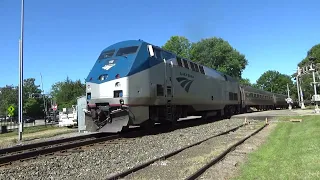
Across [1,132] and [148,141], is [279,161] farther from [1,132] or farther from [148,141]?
[1,132]

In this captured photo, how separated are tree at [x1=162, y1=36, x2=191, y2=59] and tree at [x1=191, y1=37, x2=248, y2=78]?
5.08ft

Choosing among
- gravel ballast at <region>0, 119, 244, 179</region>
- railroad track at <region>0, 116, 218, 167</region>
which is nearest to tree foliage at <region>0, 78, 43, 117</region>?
railroad track at <region>0, 116, 218, 167</region>

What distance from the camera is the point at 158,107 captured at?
1650cm

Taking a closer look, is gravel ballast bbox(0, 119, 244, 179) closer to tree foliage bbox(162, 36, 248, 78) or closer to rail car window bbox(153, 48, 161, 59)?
rail car window bbox(153, 48, 161, 59)

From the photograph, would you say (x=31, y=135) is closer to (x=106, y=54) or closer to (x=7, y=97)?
(x=106, y=54)

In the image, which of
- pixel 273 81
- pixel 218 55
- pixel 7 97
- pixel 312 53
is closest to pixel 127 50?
pixel 218 55

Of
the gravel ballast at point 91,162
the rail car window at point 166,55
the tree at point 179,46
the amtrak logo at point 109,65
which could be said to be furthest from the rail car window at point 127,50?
the tree at point 179,46

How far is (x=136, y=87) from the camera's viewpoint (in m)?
14.4

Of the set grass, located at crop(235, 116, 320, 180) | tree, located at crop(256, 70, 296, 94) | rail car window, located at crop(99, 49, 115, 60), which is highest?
tree, located at crop(256, 70, 296, 94)

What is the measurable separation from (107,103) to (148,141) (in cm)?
275

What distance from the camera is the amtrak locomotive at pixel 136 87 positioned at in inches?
556

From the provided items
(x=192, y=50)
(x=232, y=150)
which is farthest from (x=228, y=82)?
(x=192, y=50)

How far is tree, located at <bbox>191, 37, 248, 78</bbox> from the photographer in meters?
78.7

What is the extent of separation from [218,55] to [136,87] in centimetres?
6605
